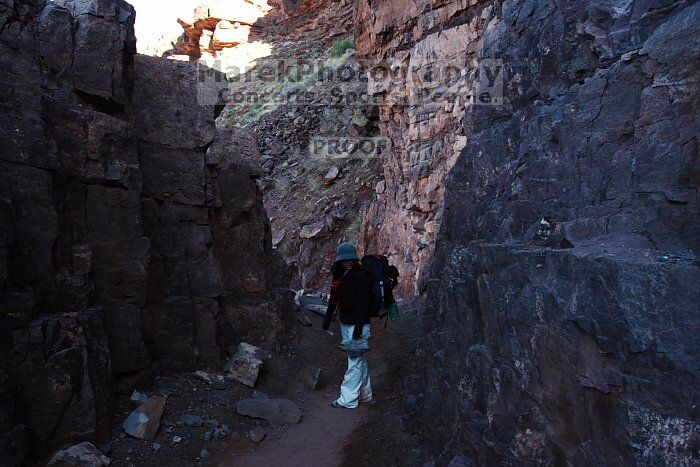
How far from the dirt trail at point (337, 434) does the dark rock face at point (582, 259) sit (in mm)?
858

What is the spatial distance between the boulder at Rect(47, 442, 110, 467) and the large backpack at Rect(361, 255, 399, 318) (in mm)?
3602

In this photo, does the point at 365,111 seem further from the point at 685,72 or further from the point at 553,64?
the point at 685,72

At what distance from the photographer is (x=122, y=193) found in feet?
21.4

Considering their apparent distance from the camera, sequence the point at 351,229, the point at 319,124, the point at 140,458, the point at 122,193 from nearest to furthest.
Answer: the point at 140,458 < the point at 122,193 < the point at 351,229 < the point at 319,124

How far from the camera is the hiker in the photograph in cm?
700

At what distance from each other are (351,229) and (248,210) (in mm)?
10218

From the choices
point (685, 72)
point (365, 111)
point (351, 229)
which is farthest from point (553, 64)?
point (365, 111)

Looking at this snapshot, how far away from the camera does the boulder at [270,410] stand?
21.7 feet

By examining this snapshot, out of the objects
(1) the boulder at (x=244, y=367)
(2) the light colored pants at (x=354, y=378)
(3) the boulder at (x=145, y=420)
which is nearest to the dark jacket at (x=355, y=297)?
(2) the light colored pants at (x=354, y=378)

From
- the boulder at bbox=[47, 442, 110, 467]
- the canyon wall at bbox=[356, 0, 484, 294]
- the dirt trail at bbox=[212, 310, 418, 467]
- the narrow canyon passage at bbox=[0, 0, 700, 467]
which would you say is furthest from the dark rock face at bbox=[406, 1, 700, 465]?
the canyon wall at bbox=[356, 0, 484, 294]

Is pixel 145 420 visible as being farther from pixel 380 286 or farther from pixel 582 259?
pixel 582 259

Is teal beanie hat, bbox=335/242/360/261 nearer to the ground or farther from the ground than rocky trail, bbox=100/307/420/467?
farther from the ground

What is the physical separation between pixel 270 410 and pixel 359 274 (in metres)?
2.11

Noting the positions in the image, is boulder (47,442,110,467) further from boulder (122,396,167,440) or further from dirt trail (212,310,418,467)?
dirt trail (212,310,418,467)
